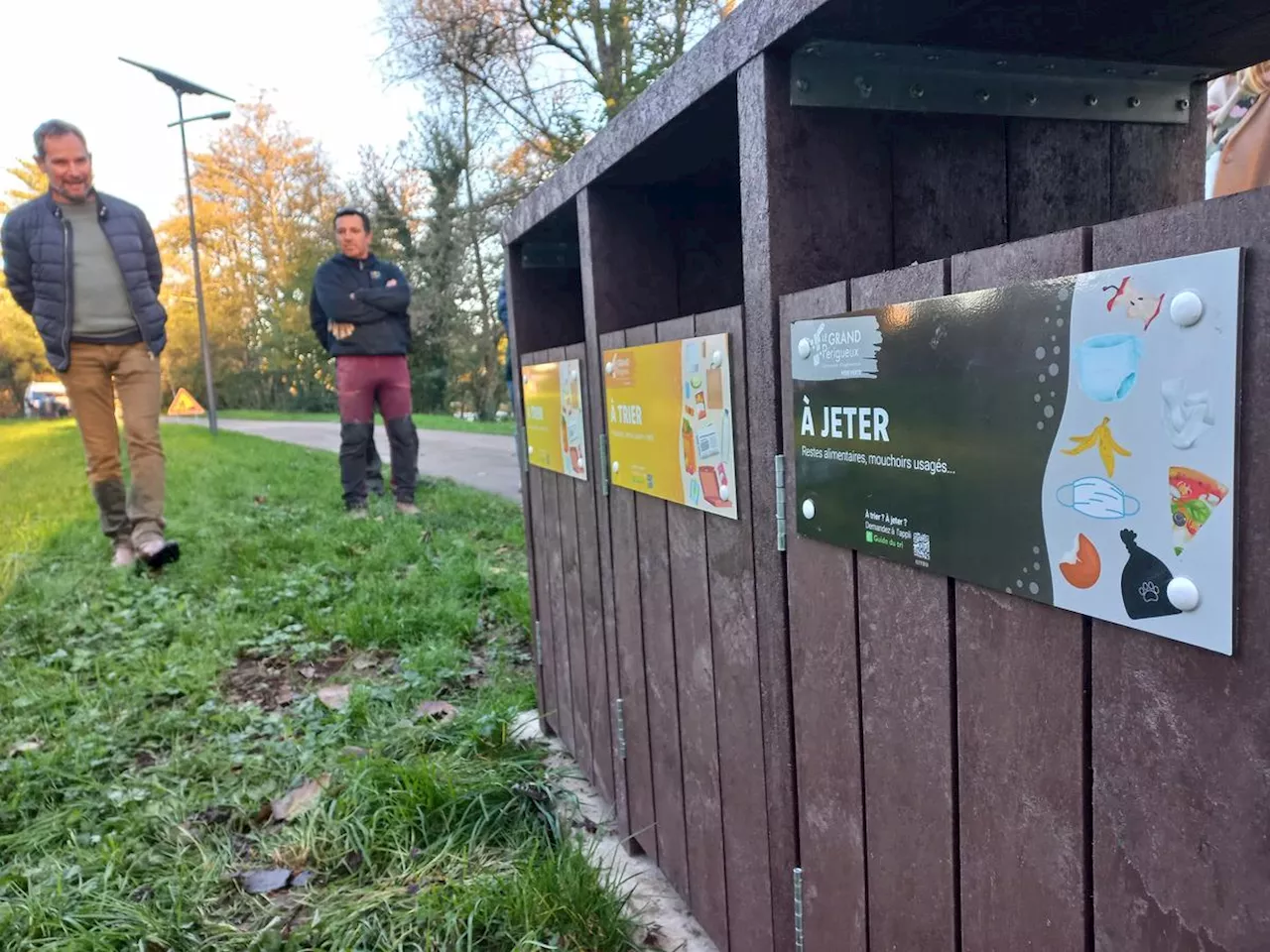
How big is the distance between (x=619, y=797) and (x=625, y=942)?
469 millimetres

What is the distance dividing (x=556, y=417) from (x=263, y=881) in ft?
4.49

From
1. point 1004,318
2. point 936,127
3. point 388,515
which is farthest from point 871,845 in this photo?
point 388,515

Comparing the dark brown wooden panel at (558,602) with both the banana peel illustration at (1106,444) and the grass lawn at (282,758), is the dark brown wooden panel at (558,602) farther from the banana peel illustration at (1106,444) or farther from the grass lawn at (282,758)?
the banana peel illustration at (1106,444)

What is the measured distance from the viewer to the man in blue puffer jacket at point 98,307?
15.9 ft

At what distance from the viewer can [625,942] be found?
1.95 m

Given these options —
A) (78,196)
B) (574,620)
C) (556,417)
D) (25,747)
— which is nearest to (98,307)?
(78,196)

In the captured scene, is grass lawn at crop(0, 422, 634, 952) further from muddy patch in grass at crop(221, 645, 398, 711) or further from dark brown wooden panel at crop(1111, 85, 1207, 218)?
dark brown wooden panel at crop(1111, 85, 1207, 218)

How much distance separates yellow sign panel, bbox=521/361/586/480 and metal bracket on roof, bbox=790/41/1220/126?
115cm

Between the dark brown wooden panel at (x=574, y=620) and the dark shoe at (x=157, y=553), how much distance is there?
331cm

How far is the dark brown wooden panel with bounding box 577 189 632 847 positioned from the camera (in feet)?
7.26

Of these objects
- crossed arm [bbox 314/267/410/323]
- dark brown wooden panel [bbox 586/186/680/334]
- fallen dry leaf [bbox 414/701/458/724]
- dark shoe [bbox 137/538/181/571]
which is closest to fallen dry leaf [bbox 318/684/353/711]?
fallen dry leaf [bbox 414/701/458/724]

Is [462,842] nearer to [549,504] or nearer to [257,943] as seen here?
[257,943]

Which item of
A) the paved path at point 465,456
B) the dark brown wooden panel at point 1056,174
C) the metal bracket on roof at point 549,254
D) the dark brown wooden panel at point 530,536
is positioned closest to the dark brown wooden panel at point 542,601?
the dark brown wooden panel at point 530,536

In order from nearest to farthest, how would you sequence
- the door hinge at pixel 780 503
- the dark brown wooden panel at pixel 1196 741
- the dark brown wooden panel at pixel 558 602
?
the dark brown wooden panel at pixel 1196 741
the door hinge at pixel 780 503
the dark brown wooden panel at pixel 558 602
